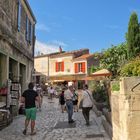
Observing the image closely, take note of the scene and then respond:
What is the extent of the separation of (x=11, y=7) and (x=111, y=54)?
22.0 m

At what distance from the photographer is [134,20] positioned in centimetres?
3597

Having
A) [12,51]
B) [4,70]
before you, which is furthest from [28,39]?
[4,70]

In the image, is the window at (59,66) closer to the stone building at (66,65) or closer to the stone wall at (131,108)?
the stone building at (66,65)

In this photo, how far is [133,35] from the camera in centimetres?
3441

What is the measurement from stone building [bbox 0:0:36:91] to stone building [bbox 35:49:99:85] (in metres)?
32.3

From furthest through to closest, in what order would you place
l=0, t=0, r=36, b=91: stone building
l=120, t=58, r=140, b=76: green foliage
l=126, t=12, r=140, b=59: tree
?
1. l=126, t=12, r=140, b=59: tree
2. l=0, t=0, r=36, b=91: stone building
3. l=120, t=58, r=140, b=76: green foliage

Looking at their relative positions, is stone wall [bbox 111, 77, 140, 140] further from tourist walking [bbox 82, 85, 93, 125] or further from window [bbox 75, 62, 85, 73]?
window [bbox 75, 62, 85, 73]

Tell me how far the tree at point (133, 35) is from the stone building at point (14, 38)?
36.9 ft

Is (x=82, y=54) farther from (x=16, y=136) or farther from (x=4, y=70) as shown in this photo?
(x=16, y=136)

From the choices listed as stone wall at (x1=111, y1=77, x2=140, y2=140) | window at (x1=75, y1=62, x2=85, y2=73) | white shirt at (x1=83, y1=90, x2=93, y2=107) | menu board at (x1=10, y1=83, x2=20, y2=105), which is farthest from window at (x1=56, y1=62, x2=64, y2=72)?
stone wall at (x1=111, y1=77, x2=140, y2=140)

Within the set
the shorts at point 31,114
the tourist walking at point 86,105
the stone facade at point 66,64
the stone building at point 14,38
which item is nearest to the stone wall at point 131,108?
the shorts at point 31,114

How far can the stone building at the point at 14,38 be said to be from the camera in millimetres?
16703

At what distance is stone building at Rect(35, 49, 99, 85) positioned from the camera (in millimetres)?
58688

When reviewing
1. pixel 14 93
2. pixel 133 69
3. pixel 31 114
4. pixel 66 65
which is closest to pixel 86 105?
pixel 31 114
